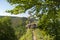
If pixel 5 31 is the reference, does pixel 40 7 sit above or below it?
above

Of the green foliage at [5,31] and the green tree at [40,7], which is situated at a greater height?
the green tree at [40,7]

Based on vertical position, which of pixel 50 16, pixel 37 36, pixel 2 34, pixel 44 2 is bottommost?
pixel 2 34

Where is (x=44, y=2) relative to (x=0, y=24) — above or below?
above

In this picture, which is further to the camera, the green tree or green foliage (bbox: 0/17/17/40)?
green foliage (bbox: 0/17/17/40)

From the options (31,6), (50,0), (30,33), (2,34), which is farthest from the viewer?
(2,34)

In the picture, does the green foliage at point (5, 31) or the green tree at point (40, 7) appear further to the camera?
the green foliage at point (5, 31)

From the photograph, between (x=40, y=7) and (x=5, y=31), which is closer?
(x=40, y=7)

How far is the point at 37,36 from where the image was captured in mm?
28219

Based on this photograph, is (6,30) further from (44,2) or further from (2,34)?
(44,2)

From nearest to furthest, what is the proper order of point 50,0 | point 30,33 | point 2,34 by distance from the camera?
point 50,0 → point 30,33 → point 2,34

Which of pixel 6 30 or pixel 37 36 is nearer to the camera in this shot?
pixel 37 36

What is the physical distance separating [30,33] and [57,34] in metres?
9.27

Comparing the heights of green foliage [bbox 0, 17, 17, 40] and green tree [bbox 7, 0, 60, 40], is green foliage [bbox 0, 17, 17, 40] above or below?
below

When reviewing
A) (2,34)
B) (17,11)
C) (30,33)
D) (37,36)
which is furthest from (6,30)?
(17,11)
